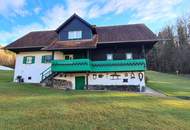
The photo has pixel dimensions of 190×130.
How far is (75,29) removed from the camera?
90.8 ft

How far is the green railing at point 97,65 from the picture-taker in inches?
969

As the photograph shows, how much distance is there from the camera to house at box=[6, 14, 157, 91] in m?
25.0

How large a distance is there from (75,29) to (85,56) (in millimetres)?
3659

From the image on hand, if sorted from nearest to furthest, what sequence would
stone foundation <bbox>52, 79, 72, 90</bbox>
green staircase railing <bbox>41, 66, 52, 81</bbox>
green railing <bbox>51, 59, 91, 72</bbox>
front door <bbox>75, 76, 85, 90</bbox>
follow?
1. green railing <bbox>51, 59, 91, 72</bbox>
2. stone foundation <bbox>52, 79, 72, 90</bbox>
3. front door <bbox>75, 76, 85, 90</bbox>
4. green staircase railing <bbox>41, 66, 52, 81</bbox>

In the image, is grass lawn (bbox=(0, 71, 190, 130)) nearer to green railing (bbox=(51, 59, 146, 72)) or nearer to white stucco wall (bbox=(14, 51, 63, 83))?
green railing (bbox=(51, 59, 146, 72))

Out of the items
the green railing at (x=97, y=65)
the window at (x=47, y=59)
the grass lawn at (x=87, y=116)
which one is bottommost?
the grass lawn at (x=87, y=116)

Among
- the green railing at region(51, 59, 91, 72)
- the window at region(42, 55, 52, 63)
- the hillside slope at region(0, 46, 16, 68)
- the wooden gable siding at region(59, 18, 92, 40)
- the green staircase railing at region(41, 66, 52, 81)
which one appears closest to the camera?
the green railing at region(51, 59, 91, 72)

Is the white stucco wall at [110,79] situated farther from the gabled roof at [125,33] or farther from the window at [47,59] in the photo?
the gabled roof at [125,33]

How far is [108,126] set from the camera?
10711mm

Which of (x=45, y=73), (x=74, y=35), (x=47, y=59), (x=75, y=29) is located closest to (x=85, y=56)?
(x=74, y=35)

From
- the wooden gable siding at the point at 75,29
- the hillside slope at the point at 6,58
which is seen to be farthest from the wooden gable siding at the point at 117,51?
the hillside slope at the point at 6,58

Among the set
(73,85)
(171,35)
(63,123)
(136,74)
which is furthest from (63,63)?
(171,35)

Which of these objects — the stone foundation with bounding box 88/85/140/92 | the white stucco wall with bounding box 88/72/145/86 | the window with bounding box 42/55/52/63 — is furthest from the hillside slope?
the stone foundation with bounding box 88/85/140/92

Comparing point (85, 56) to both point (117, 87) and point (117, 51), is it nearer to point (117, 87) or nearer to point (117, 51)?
point (117, 51)
